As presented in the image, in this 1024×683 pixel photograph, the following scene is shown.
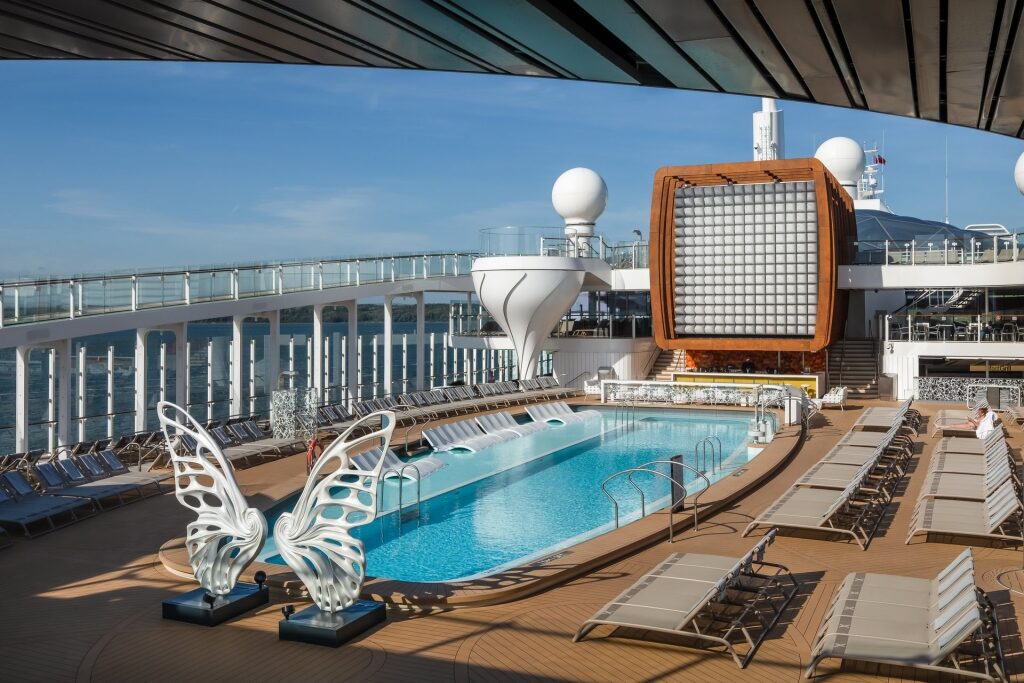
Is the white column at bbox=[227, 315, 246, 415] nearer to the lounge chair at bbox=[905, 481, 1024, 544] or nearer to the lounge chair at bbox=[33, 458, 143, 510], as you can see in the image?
the lounge chair at bbox=[33, 458, 143, 510]

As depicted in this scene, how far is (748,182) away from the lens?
26.6 metres

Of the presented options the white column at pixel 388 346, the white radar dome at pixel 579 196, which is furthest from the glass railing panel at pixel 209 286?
the white radar dome at pixel 579 196

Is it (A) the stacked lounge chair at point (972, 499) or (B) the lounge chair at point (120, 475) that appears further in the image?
(B) the lounge chair at point (120, 475)

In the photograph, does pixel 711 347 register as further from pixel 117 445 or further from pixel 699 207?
pixel 117 445

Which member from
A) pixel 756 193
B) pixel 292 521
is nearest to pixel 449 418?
pixel 756 193

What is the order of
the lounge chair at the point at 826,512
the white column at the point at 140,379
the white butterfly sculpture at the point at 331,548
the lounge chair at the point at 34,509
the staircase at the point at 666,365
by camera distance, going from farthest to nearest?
the staircase at the point at 666,365 < the white column at the point at 140,379 < the lounge chair at the point at 34,509 < the lounge chair at the point at 826,512 < the white butterfly sculpture at the point at 331,548

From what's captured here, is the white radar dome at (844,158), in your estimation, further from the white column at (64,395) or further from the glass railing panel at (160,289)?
the white column at (64,395)

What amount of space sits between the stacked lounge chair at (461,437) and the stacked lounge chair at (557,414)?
2.74 meters

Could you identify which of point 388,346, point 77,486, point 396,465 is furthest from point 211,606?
point 388,346

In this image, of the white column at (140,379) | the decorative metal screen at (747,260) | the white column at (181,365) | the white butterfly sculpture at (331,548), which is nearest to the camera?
the white butterfly sculpture at (331,548)

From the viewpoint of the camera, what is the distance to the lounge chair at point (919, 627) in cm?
542

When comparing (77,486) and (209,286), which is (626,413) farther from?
(77,486)

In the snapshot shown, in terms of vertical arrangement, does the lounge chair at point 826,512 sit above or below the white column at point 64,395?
below

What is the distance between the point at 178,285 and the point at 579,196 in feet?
57.0
